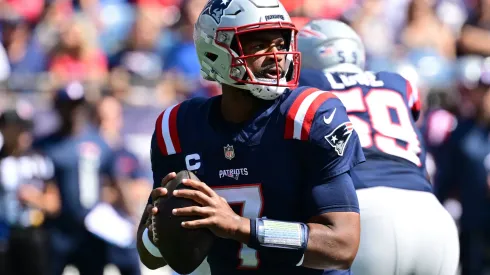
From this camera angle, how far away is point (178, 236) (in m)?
3.36

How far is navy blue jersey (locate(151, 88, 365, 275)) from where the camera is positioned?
11.6ft

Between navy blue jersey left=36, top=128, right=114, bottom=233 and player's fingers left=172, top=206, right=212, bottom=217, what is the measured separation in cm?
420

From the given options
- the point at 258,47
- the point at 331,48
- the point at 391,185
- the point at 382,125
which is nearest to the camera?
the point at 258,47

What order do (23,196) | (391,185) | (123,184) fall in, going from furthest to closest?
(123,184) → (23,196) → (391,185)

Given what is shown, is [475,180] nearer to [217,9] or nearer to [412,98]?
[412,98]

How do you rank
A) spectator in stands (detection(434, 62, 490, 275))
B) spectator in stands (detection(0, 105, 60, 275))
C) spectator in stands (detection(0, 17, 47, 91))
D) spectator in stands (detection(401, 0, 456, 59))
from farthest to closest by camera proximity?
spectator in stands (detection(401, 0, 456, 59))
spectator in stands (detection(0, 17, 47, 91))
spectator in stands (detection(434, 62, 490, 275))
spectator in stands (detection(0, 105, 60, 275))

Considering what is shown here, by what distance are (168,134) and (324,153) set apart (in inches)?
25.5

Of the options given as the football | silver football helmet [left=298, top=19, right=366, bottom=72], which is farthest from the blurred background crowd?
the football

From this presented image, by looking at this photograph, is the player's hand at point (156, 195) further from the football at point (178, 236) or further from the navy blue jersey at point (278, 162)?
the navy blue jersey at point (278, 162)

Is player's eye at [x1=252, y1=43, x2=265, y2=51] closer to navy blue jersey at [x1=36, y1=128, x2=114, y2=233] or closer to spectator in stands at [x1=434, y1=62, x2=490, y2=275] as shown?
navy blue jersey at [x1=36, y1=128, x2=114, y2=233]

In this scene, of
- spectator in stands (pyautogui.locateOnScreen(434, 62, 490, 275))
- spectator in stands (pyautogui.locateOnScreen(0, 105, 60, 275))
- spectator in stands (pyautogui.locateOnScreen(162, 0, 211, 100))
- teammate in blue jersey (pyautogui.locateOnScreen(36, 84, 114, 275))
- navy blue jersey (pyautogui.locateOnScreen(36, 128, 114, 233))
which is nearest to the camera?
spectator in stands (pyautogui.locateOnScreen(0, 105, 60, 275))

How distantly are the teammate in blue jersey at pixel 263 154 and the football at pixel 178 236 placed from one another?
4 centimetres

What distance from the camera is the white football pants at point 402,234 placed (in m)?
4.61

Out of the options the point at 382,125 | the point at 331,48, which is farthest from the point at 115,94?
the point at 382,125
